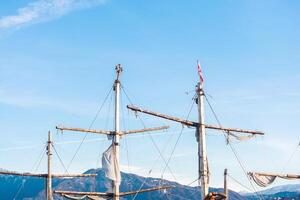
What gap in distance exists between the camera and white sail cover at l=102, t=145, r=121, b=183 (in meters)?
56.3

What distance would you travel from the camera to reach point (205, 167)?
4200cm

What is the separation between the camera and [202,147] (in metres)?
43.3

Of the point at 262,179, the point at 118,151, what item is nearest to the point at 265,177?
the point at 262,179

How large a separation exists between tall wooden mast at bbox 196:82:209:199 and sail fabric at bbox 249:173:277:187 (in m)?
6.82

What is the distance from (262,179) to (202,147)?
8.45 metres

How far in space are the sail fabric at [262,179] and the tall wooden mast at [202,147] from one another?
268 inches

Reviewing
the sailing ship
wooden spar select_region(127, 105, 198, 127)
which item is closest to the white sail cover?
the sailing ship

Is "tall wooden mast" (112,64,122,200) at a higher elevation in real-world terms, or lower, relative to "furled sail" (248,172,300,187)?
higher

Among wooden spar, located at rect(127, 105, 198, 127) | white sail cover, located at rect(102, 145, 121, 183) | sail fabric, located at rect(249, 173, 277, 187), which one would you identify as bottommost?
sail fabric, located at rect(249, 173, 277, 187)

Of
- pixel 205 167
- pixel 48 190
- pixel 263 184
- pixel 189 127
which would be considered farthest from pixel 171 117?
pixel 48 190

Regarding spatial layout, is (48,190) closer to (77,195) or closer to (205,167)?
(77,195)

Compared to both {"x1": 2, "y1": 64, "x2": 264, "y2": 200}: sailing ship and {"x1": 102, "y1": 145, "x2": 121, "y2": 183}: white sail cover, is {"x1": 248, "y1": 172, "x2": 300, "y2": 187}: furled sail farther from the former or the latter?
{"x1": 102, "y1": 145, "x2": 121, "y2": 183}: white sail cover

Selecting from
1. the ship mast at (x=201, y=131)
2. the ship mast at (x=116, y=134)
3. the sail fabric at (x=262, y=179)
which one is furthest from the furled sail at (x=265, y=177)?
the ship mast at (x=116, y=134)

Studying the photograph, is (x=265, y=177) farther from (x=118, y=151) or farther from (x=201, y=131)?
(x=118, y=151)
